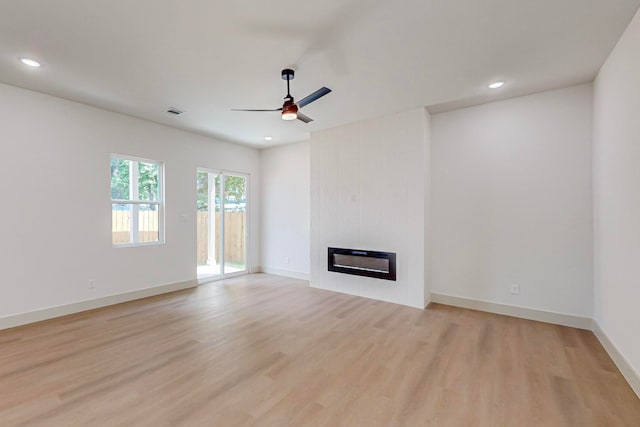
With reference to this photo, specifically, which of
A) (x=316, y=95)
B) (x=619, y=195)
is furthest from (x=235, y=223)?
(x=619, y=195)

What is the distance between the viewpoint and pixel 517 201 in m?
3.78

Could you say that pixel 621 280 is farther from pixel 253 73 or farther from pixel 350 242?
pixel 253 73

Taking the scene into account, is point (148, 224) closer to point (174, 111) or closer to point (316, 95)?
point (174, 111)

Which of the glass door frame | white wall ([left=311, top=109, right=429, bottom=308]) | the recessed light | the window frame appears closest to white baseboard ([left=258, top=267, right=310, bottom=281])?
the glass door frame

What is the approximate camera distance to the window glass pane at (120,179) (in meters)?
4.41

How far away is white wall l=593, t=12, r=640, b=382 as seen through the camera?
2.25 m

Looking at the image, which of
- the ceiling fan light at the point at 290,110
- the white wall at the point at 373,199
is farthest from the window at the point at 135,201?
the ceiling fan light at the point at 290,110

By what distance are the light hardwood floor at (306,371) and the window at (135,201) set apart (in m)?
1.25

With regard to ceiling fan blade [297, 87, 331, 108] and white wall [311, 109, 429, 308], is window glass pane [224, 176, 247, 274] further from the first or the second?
ceiling fan blade [297, 87, 331, 108]

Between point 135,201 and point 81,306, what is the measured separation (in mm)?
1656

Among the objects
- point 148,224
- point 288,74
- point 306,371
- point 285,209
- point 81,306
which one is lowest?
point 306,371

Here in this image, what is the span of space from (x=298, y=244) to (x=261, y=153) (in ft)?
7.69

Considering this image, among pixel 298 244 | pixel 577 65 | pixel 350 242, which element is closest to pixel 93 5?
pixel 350 242

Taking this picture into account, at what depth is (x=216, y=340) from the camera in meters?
3.10
